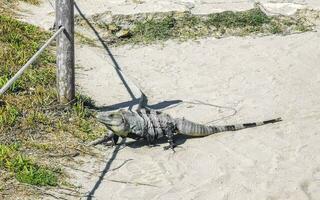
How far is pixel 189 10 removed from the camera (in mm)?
11805

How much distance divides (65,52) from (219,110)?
234 cm

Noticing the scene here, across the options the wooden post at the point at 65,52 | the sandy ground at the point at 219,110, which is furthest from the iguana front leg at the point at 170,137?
the wooden post at the point at 65,52

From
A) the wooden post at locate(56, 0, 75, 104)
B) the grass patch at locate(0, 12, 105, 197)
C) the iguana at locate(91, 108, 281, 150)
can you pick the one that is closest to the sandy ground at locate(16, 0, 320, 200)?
the iguana at locate(91, 108, 281, 150)

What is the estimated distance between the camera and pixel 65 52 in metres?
7.74

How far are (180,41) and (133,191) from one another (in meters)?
5.39

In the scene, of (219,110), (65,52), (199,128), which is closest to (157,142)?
(199,128)

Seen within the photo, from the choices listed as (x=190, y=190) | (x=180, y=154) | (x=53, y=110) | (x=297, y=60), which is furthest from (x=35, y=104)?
(x=297, y=60)

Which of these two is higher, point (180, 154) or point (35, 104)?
point (35, 104)

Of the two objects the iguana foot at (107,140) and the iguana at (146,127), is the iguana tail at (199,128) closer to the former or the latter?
the iguana at (146,127)

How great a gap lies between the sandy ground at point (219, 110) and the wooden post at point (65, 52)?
28.3 inches

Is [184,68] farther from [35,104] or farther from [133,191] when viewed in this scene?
[133,191]

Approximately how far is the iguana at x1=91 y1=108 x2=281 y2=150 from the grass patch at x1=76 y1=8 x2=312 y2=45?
4.00 m

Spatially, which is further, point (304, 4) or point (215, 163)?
point (304, 4)

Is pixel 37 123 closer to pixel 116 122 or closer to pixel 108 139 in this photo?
pixel 108 139
